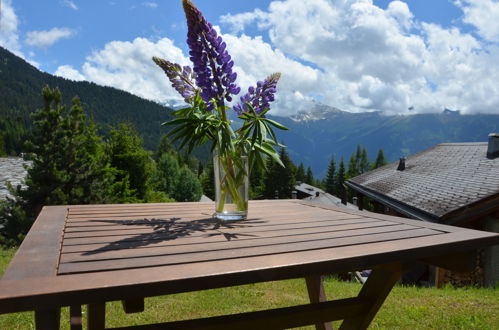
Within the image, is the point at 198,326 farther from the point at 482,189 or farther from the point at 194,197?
the point at 194,197

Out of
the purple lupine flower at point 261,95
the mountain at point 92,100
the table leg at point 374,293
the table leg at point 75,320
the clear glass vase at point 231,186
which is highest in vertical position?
the mountain at point 92,100

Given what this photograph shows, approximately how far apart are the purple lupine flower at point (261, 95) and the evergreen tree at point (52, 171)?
11.7 m

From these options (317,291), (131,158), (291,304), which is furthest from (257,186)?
(317,291)

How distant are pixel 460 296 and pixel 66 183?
1159 centimetres

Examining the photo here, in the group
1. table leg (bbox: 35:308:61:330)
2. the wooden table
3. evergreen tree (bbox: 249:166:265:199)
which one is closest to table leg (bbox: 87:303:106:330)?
the wooden table

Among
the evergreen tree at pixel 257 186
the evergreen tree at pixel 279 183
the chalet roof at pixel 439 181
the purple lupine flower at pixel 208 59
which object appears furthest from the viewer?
the evergreen tree at pixel 257 186

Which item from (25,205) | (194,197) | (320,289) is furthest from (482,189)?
(194,197)

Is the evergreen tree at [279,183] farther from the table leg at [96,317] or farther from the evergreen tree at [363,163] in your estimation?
the table leg at [96,317]

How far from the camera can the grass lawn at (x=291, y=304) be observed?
3188mm

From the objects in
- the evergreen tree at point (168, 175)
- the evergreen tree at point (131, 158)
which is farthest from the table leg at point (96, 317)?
the evergreen tree at point (168, 175)

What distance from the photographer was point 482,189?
968cm

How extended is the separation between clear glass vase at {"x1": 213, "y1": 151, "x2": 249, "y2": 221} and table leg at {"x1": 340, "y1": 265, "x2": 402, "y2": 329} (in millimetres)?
618

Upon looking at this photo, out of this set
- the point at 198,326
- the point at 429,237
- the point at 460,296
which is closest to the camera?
the point at 198,326

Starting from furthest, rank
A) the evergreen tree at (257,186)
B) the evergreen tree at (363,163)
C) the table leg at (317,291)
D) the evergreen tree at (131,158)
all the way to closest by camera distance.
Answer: the evergreen tree at (363,163) → the evergreen tree at (257,186) → the evergreen tree at (131,158) → the table leg at (317,291)
